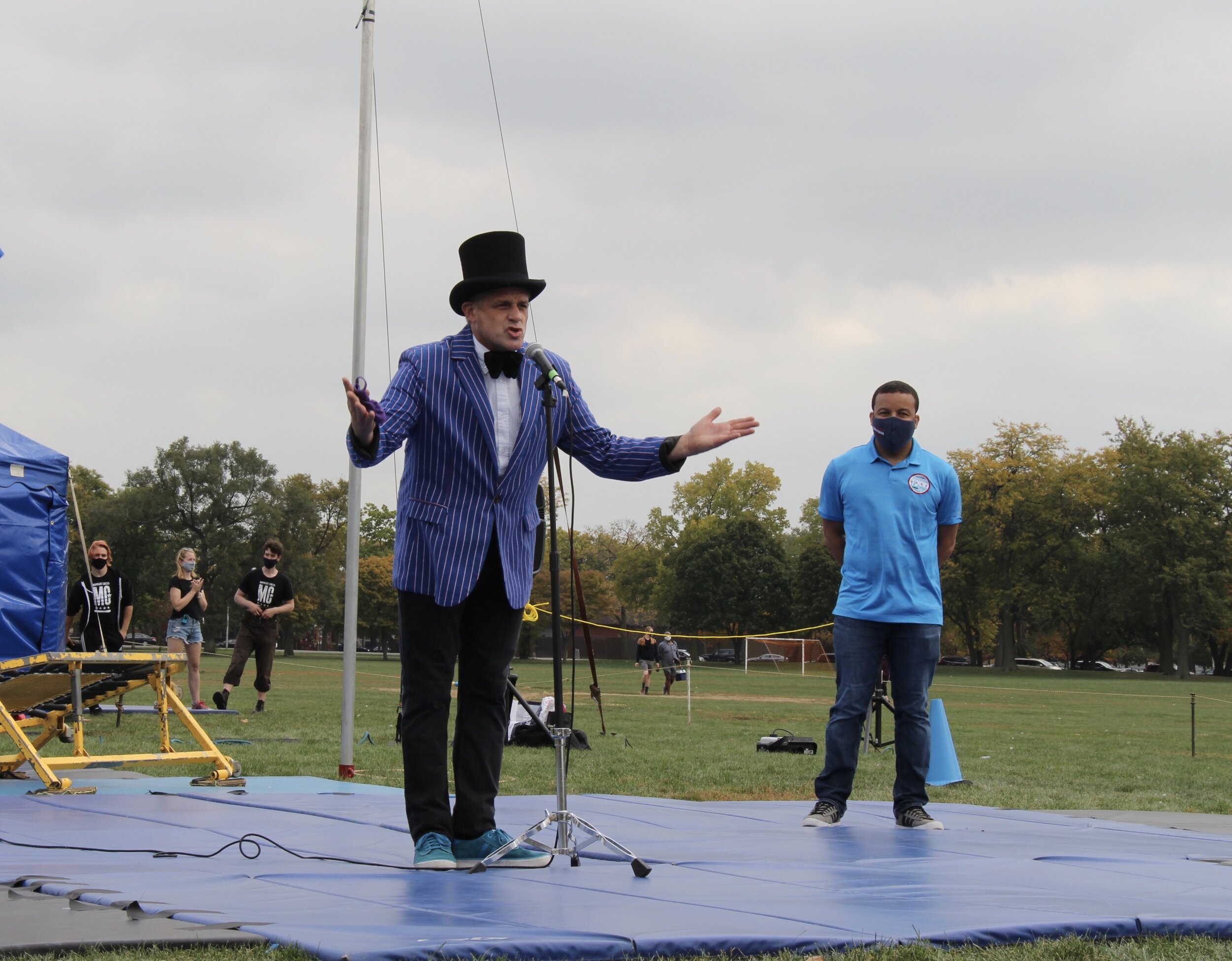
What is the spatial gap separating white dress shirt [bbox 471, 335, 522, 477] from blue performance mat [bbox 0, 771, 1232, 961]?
138cm

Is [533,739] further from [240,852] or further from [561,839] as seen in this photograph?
[561,839]

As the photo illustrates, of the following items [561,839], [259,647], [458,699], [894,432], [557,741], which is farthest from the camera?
[259,647]

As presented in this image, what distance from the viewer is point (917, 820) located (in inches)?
212

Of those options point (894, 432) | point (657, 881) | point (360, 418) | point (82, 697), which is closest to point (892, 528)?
point (894, 432)

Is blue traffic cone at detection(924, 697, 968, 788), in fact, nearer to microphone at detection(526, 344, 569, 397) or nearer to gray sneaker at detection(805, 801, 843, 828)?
gray sneaker at detection(805, 801, 843, 828)

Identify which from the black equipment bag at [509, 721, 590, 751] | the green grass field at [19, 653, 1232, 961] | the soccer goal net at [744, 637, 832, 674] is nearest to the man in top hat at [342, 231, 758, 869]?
the green grass field at [19, 653, 1232, 961]

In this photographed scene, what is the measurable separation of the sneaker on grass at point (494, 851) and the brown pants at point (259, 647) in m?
10.4

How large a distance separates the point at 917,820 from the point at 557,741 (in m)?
2.16

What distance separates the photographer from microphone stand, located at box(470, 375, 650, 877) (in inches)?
150

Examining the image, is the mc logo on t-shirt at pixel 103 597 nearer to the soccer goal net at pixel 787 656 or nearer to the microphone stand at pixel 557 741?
the microphone stand at pixel 557 741

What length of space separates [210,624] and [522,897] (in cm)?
7237

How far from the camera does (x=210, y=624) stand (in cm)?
7156

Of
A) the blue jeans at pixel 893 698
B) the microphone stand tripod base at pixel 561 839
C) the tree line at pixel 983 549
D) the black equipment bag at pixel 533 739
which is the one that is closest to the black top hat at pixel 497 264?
the microphone stand tripod base at pixel 561 839

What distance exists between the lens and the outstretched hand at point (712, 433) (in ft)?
13.4
